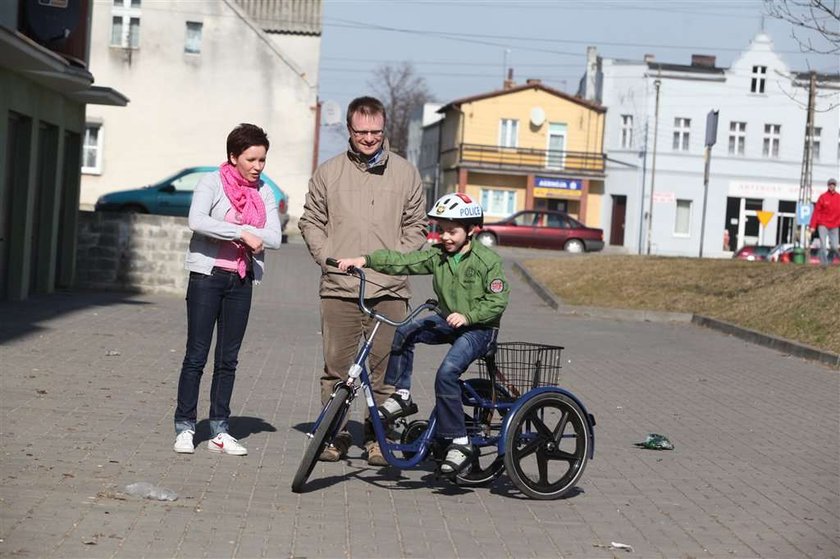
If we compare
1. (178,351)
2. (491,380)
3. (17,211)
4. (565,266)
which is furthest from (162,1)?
(491,380)

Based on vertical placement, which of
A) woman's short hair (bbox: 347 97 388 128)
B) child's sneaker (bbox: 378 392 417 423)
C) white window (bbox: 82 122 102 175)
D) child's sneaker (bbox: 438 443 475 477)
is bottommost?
child's sneaker (bbox: 438 443 475 477)

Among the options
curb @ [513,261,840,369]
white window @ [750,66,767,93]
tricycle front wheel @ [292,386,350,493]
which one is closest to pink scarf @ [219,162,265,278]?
tricycle front wheel @ [292,386,350,493]

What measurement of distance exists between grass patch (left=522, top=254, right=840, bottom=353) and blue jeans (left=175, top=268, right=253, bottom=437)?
11.1m

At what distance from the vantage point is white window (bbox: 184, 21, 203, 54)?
48250 millimetres

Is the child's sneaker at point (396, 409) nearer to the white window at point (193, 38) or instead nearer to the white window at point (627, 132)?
the white window at point (193, 38)

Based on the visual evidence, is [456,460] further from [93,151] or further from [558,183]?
[558,183]

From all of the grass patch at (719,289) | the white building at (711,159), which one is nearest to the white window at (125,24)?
the grass patch at (719,289)

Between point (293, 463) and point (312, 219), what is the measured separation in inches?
59.8

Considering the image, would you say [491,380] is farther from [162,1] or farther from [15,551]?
[162,1]

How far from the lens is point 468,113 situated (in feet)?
254

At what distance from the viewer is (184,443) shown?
28.1 feet

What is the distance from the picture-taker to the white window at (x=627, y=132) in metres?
75.1

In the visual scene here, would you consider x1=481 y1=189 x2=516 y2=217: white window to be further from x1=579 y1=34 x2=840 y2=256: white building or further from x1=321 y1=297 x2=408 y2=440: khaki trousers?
x1=321 y1=297 x2=408 y2=440: khaki trousers

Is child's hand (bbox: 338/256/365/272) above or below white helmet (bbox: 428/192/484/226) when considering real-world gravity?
below
